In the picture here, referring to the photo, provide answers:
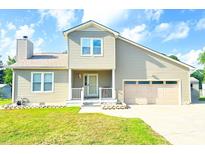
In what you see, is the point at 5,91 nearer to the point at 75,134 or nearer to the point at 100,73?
the point at 100,73

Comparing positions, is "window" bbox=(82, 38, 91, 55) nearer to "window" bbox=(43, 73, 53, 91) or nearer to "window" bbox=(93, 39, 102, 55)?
"window" bbox=(93, 39, 102, 55)

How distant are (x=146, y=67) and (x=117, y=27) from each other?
4.53 metres

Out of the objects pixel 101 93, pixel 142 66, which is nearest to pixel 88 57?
pixel 101 93

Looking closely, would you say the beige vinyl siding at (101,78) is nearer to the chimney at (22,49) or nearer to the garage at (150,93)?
the garage at (150,93)

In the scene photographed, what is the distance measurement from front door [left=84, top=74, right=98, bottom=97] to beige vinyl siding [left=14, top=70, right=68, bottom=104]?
210 centimetres

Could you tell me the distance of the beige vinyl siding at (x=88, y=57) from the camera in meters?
17.2

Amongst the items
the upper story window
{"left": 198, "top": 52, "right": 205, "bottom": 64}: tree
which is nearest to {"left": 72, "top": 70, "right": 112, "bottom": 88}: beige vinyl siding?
the upper story window

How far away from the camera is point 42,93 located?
1731 centimetres

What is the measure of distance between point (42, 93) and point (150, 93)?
30.1 ft

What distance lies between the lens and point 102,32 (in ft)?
57.1
